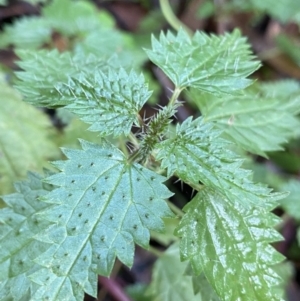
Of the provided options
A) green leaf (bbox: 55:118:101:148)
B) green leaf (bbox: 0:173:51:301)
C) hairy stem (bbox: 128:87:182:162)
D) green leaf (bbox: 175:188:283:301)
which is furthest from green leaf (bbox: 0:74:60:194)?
green leaf (bbox: 175:188:283:301)

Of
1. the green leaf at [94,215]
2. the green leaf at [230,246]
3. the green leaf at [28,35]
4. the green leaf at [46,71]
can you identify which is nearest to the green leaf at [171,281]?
the green leaf at [230,246]

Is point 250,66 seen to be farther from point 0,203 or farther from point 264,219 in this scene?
point 0,203

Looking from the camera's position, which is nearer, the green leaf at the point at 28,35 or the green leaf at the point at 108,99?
the green leaf at the point at 108,99

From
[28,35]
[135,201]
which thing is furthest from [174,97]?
[28,35]

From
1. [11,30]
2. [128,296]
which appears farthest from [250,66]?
[11,30]

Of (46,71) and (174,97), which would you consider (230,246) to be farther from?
(46,71)

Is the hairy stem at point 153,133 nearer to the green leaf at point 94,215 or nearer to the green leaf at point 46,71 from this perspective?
the green leaf at point 94,215
